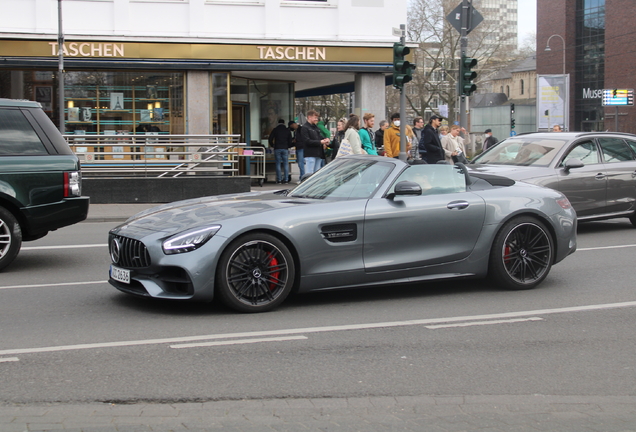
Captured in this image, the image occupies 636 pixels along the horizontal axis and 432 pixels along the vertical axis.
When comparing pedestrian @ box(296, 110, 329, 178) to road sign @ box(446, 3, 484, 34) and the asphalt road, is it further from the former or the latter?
the asphalt road

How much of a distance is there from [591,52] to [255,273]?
77404 millimetres

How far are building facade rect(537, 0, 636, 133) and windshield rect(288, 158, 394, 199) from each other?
208 feet

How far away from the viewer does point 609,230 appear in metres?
12.9

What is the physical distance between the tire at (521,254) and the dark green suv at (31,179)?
4.77 meters

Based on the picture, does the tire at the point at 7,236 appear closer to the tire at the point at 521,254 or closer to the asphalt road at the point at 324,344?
the asphalt road at the point at 324,344

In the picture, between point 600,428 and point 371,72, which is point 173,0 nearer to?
point 371,72

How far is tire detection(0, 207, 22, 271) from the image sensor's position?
8734 mm

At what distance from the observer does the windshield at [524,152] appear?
12.3 meters

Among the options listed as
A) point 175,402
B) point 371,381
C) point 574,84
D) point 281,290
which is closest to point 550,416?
point 371,381

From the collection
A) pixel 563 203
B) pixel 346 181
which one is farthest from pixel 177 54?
pixel 563 203

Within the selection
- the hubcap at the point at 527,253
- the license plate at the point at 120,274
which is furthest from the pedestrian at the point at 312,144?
the license plate at the point at 120,274

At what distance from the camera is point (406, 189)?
723 cm

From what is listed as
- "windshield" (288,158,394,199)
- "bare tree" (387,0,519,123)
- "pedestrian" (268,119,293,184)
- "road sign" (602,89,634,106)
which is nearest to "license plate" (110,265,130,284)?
"windshield" (288,158,394,199)

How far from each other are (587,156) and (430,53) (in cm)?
5944
